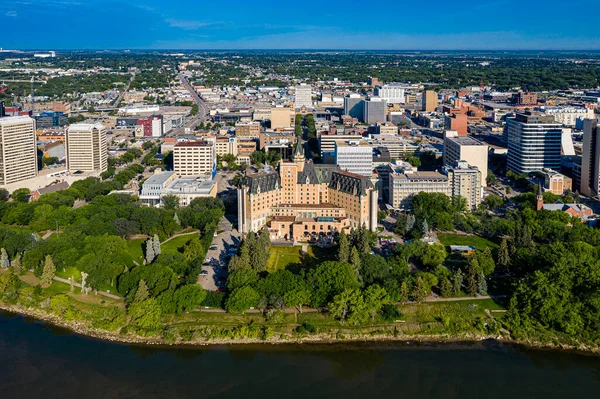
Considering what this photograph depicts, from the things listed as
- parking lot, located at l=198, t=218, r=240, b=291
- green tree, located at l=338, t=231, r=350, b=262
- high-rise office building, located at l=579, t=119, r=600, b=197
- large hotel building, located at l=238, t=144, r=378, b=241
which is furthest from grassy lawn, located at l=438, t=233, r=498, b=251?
high-rise office building, located at l=579, t=119, r=600, b=197

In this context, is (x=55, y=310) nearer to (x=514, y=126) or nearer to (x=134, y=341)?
(x=134, y=341)

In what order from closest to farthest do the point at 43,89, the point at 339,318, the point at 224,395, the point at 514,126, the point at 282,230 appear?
the point at 224,395 → the point at 339,318 → the point at 282,230 → the point at 514,126 → the point at 43,89

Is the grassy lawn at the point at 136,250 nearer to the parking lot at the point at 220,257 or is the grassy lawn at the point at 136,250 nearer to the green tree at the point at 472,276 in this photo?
the parking lot at the point at 220,257

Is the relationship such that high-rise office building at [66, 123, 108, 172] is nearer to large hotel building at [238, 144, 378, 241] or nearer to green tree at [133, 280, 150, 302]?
large hotel building at [238, 144, 378, 241]

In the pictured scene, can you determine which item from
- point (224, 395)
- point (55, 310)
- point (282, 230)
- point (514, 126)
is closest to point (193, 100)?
point (514, 126)

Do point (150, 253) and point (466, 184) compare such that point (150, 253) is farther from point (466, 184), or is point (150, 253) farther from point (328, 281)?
point (466, 184)

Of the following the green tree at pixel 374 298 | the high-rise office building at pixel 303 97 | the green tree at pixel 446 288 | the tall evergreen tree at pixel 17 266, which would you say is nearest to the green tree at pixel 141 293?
the tall evergreen tree at pixel 17 266

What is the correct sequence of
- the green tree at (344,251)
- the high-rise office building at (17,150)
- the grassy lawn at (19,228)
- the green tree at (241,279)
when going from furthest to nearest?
the high-rise office building at (17,150) < the grassy lawn at (19,228) < the green tree at (344,251) < the green tree at (241,279)
